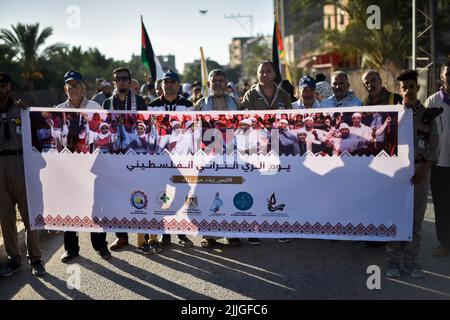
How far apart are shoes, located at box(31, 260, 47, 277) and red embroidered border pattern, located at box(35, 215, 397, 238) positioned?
426 millimetres

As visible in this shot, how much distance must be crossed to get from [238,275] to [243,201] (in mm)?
775

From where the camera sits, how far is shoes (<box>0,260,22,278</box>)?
5.25 m

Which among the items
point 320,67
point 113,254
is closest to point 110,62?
point 320,67

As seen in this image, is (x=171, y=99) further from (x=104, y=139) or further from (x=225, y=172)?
(x=225, y=172)

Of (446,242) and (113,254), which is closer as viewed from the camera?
(446,242)

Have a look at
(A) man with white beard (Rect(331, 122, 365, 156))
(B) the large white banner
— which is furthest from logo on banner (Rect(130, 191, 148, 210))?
(A) man with white beard (Rect(331, 122, 365, 156))

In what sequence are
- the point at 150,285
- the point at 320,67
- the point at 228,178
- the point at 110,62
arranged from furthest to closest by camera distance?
the point at 110,62 < the point at 320,67 < the point at 228,178 < the point at 150,285

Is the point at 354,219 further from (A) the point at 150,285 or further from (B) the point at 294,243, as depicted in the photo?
(A) the point at 150,285

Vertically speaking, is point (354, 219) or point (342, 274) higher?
point (354, 219)

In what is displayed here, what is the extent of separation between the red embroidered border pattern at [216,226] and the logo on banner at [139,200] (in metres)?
0.16

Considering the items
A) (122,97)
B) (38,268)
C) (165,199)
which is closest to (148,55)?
(122,97)

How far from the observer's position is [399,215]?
16.5 feet

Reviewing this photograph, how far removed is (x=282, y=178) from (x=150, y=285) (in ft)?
5.72

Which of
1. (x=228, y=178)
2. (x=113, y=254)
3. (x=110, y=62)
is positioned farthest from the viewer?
(x=110, y=62)
